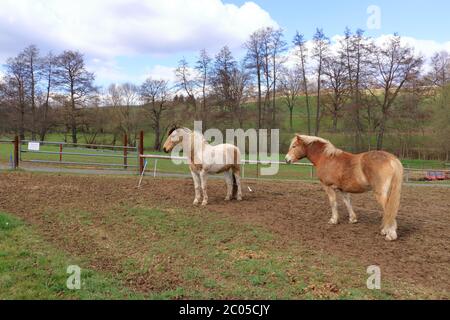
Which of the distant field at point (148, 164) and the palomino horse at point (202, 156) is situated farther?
the distant field at point (148, 164)

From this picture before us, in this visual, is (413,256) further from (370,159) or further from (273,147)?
(273,147)

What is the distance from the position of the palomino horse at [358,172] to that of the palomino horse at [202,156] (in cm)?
180

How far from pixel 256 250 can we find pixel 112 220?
3285 millimetres

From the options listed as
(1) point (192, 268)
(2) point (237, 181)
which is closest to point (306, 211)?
(2) point (237, 181)

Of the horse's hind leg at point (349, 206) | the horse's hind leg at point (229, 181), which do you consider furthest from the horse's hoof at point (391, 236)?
the horse's hind leg at point (229, 181)

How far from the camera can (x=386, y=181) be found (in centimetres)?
605

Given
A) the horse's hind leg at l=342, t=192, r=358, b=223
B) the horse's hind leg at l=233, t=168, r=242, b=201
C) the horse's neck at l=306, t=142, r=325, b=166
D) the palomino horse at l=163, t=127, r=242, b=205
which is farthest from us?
the horse's hind leg at l=233, t=168, r=242, b=201

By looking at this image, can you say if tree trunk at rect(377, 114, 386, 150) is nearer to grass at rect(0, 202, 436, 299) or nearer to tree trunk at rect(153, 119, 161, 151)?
tree trunk at rect(153, 119, 161, 151)

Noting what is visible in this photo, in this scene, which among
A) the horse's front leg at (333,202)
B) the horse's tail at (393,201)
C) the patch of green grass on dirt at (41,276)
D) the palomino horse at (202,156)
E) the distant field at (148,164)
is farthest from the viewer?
the distant field at (148,164)

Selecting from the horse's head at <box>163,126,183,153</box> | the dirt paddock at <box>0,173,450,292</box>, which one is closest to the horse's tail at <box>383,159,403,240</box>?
the dirt paddock at <box>0,173,450,292</box>

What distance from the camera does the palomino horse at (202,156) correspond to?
29.2 feet

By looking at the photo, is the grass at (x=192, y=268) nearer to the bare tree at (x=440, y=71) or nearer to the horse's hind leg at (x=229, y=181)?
the horse's hind leg at (x=229, y=181)

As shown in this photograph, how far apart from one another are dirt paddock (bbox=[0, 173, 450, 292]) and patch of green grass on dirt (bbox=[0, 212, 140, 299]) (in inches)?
49.4

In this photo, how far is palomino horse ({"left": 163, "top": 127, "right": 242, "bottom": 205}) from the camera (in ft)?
29.2
